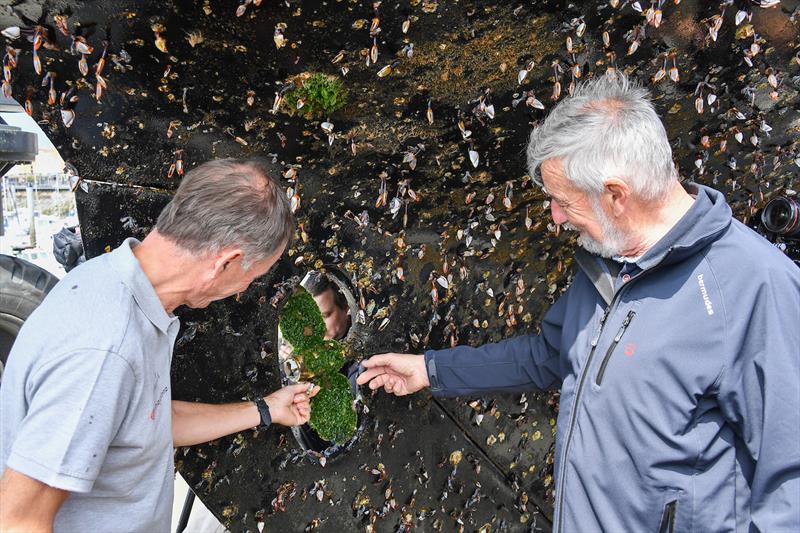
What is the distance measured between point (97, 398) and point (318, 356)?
131cm

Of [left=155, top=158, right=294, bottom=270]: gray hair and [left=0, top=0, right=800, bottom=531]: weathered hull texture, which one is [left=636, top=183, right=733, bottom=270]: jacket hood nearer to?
[left=0, top=0, right=800, bottom=531]: weathered hull texture

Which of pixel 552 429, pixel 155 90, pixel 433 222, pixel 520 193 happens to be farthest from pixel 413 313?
pixel 155 90

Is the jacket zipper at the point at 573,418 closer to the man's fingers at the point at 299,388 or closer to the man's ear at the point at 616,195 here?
the man's ear at the point at 616,195

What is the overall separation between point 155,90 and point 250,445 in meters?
1.46

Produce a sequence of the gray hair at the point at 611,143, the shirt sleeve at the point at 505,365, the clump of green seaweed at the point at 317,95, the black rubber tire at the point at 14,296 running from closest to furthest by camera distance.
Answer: the gray hair at the point at 611,143
the clump of green seaweed at the point at 317,95
the shirt sleeve at the point at 505,365
the black rubber tire at the point at 14,296

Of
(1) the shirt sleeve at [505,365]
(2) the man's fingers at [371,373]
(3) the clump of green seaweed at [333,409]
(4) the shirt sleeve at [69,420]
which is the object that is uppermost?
(4) the shirt sleeve at [69,420]

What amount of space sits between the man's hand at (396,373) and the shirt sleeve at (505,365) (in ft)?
0.19

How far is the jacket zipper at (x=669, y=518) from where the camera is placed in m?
1.79

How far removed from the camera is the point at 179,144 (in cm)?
234

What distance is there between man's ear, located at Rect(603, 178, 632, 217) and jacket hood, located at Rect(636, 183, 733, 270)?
18 centimetres

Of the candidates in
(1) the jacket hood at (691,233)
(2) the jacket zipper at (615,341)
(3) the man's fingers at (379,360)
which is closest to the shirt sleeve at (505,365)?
(3) the man's fingers at (379,360)

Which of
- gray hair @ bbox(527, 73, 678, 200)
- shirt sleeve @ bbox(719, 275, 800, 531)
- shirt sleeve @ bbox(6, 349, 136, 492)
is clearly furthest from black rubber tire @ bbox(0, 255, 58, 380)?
shirt sleeve @ bbox(719, 275, 800, 531)

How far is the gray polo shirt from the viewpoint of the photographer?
145cm

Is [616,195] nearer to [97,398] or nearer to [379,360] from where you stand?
[379,360]
